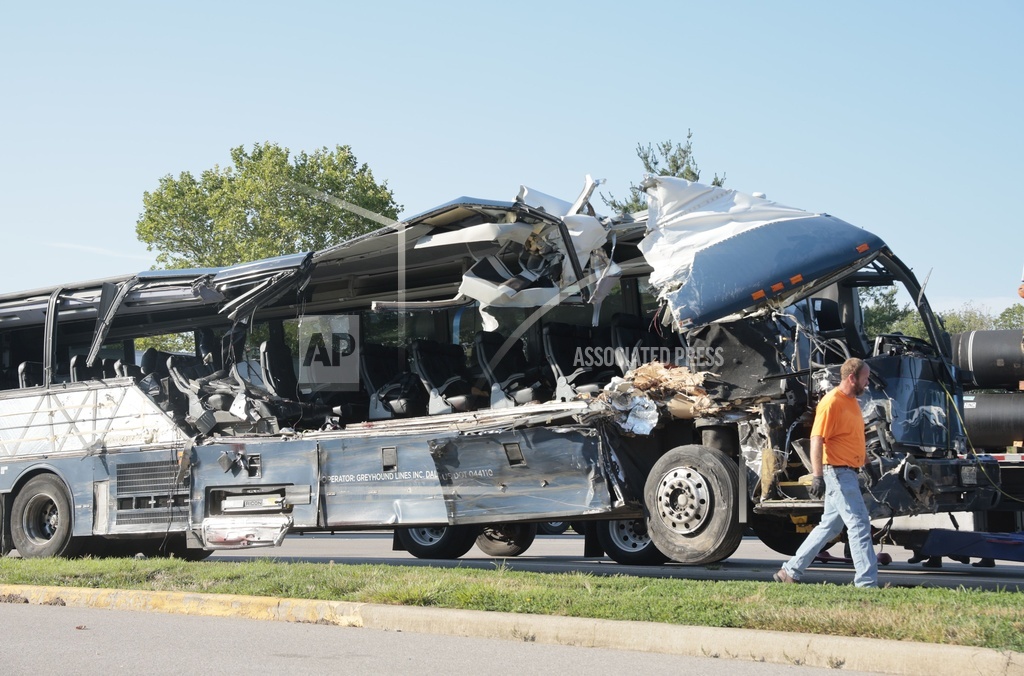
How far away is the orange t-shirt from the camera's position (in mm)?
8305

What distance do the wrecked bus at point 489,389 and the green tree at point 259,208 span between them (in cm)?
2240

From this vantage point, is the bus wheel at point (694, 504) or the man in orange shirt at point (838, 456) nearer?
the man in orange shirt at point (838, 456)

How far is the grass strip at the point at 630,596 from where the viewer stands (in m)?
6.26

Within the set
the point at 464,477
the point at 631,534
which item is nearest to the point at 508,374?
the point at 464,477

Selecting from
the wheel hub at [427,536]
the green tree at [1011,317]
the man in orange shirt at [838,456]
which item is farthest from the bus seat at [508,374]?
the green tree at [1011,317]

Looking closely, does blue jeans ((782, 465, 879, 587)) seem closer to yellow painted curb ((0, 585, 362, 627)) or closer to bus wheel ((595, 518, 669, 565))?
yellow painted curb ((0, 585, 362, 627))

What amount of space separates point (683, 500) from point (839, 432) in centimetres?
157

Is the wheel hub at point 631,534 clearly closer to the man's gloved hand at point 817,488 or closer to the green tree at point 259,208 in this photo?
the man's gloved hand at point 817,488

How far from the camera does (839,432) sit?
8.31 m

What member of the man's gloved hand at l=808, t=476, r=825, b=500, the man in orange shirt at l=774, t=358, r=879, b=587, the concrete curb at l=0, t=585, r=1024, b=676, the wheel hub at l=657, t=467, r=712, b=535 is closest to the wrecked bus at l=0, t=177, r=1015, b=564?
the wheel hub at l=657, t=467, r=712, b=535

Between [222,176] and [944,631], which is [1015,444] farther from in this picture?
[222,176]

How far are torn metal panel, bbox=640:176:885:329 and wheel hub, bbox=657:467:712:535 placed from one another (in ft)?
4.01

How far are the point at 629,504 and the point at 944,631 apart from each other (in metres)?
4.06

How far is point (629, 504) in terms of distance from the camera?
32.3 feet
